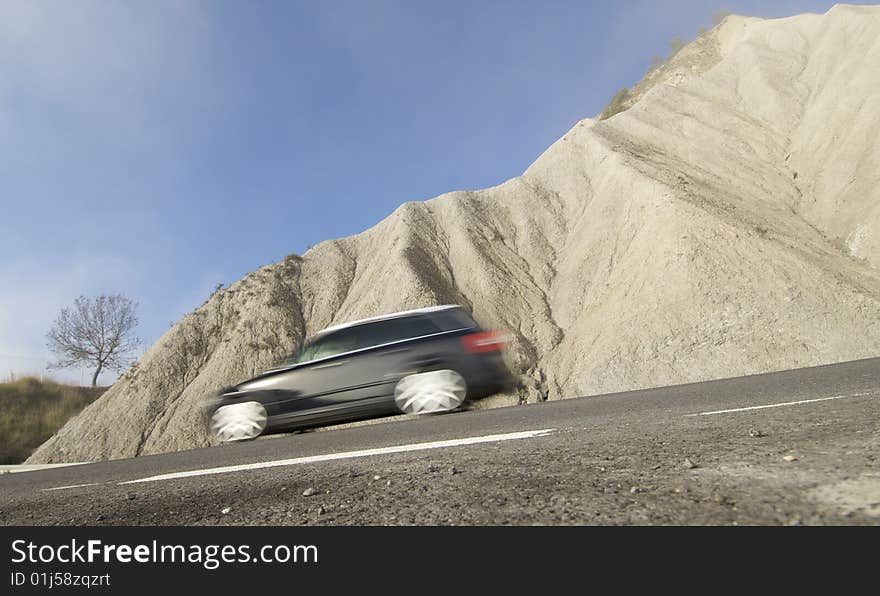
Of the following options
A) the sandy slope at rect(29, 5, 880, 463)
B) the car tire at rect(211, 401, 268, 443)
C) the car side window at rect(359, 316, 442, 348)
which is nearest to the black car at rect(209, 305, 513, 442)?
the car side window at rect(359, 316, 442, 348)

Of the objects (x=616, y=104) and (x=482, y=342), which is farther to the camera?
(x=616, y=104)

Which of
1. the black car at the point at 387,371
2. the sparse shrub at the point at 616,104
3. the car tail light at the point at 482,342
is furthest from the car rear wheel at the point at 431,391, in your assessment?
the sparse shrub at the point at 616,104

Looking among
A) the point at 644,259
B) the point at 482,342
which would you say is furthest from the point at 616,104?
the point at 482,342

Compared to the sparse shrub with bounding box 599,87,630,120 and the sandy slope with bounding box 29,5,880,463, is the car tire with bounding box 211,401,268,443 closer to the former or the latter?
the sandy slope with bounding box 29,5,880,463

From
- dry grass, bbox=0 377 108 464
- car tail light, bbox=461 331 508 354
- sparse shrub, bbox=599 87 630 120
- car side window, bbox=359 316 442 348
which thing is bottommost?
car tail light, bbox=461 331 508 354

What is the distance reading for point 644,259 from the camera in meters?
20.2

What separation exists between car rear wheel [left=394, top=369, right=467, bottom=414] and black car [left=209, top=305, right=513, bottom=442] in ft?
0.05

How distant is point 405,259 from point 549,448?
19.8 m

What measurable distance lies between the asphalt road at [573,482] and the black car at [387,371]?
300 cm

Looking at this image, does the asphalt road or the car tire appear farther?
the car tire

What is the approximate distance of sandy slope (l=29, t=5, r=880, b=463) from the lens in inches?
639

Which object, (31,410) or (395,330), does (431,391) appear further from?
(31,410)

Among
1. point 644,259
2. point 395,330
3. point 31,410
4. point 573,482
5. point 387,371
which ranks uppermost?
point 644,259

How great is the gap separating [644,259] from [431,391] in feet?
50.9
